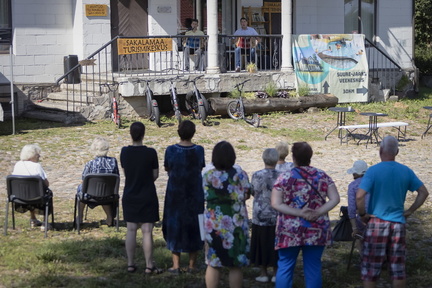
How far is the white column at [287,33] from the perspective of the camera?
20375 mm

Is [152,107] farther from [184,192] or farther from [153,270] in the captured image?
[184,192]

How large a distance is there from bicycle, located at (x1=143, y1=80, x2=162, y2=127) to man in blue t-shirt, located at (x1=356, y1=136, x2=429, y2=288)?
36.0 feet

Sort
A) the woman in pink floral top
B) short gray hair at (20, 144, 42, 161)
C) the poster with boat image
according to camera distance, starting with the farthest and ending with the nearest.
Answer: the poster with boat image → short gray hair at (20, 144, 42, 161) → the woman in pink floral top

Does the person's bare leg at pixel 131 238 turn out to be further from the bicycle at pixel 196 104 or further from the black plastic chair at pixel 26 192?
the bicycle at pixel 196 104

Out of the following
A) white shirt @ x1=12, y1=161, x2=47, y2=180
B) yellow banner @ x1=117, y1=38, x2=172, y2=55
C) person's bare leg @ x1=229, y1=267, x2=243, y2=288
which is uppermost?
yellow banner @ x1=117, y1=38, x2=172, y2=55

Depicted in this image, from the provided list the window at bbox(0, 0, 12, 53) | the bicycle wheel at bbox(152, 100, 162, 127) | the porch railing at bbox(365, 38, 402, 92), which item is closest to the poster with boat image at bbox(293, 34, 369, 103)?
the porch railing at bbox(365, 38, 402, 92)

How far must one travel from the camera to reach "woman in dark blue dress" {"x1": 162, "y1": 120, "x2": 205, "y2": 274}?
7094 mm

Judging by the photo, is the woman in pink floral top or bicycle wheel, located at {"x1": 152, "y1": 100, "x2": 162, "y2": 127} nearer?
the woman in pink floral top

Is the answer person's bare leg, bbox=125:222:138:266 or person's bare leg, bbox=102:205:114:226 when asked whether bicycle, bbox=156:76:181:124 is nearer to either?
→ person's bare leg, bbox=102:205:114:226

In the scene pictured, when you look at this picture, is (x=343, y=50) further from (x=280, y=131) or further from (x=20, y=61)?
(x=20, y=61)

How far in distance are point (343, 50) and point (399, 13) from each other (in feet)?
15.5

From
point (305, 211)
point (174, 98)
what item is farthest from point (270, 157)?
point (174, 98)

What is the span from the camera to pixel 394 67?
2367cm

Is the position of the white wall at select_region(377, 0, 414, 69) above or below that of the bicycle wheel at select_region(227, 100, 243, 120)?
above
